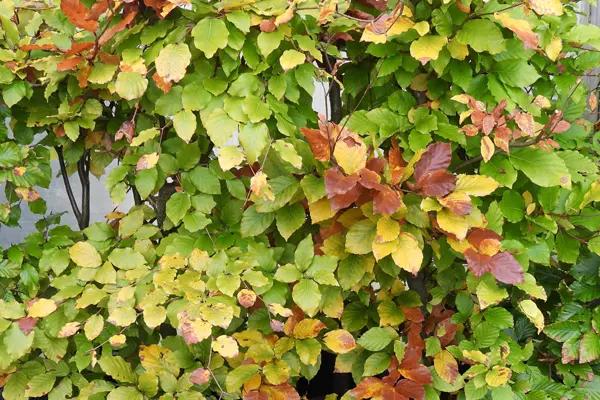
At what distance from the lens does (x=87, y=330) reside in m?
1.42

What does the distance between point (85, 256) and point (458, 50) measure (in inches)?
38.2

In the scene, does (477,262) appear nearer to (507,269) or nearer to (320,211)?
(507,269)

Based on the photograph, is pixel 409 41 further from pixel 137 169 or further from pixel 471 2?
pixel 137 169

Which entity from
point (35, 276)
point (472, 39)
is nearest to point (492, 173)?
point (472, 39)

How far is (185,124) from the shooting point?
1380 millimetres

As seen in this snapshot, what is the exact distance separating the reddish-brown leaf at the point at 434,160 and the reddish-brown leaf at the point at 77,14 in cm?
75

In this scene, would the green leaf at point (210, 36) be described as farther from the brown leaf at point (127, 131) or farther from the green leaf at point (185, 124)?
the brown leaf at point (127, 131)

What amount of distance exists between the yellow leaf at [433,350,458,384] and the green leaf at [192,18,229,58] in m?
0.83

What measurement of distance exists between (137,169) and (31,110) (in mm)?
437

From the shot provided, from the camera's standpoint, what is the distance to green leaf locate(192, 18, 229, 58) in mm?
1324

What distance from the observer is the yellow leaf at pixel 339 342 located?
1.37 meters

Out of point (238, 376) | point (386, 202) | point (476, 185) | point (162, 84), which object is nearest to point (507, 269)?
point (476, 185)

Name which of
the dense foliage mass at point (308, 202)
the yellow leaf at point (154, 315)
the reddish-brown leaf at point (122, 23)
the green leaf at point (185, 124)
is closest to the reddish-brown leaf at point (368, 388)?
the dense foliage mass at point (308, 202)

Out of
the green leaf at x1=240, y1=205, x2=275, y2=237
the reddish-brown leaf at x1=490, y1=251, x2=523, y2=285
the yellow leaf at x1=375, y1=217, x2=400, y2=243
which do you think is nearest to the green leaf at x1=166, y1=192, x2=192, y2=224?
the green leaf at x1=240, y1=205, x2=275, y2=237
